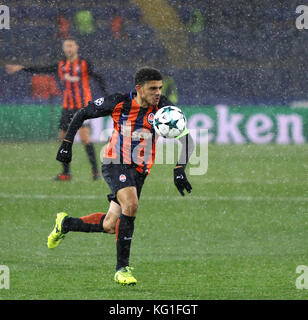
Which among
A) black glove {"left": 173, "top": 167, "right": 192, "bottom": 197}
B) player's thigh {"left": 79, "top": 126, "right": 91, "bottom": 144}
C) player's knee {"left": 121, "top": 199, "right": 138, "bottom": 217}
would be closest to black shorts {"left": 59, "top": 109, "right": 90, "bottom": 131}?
player's thigh {"left": 79, "top": 126, "right": 91, "bottom": 144}

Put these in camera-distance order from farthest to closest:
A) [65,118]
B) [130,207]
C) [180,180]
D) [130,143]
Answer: [65,118] → [130,143] → [180,180] → [130,207]

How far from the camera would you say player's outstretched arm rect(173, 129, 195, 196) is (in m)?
6.18

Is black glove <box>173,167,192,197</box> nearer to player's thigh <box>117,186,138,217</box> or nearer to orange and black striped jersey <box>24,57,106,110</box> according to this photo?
player's thigh <box>117,186,138,217</box>

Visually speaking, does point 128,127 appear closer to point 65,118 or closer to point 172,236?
point 172,236

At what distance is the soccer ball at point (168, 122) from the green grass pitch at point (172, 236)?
39.8 inches

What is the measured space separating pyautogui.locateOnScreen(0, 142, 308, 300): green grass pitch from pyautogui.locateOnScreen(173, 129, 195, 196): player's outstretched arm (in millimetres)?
633

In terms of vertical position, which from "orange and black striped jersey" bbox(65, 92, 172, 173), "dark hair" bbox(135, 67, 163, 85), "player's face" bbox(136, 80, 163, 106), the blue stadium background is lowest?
"orange and black striped jersey" bbox(65, 92, 172, 173)

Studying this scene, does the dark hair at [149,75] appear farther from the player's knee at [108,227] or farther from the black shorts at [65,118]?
the black shorts at [65,118]

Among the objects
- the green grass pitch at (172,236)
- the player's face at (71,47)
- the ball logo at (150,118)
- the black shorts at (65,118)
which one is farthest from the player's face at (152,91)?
the player's face at (71,47)

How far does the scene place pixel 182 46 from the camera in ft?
68.9

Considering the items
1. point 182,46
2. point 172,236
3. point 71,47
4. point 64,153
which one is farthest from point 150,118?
point 182,46

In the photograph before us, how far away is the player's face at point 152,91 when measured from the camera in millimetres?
6273

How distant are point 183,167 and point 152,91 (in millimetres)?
581

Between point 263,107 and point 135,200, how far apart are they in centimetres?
1161
